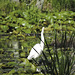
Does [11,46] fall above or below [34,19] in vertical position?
below

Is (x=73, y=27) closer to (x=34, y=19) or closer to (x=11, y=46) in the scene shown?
(x=34, y=19)

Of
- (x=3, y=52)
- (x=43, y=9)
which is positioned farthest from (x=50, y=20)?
(x=3, y=52)

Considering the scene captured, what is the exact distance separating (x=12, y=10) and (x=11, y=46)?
709 mm

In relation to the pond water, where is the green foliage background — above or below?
above

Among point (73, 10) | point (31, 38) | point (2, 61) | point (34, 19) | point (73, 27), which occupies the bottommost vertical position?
point (2, 61)

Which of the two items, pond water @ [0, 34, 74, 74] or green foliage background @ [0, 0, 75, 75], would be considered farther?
green foliage background @ [0, 0, 75, 75]

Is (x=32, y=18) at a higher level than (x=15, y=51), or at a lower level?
higher

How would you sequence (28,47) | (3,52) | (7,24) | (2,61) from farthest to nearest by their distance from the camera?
(7,24)
(28,47)
(3,52)
(2,61)

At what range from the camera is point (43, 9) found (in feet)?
8.51

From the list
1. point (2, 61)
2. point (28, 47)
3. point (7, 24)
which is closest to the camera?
point (2, 61)

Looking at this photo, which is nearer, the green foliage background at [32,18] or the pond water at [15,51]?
the pond water at [15,51]

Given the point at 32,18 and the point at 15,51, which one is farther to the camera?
the point at 32,18

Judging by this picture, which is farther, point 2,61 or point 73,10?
point 73,10

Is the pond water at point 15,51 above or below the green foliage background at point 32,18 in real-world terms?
below
